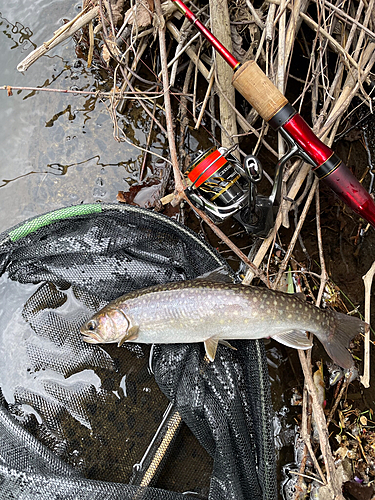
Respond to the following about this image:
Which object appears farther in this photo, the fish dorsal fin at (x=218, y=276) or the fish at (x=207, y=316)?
the fish dorsal fin at (x=218, y=276)

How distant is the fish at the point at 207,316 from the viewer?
75.3 inches

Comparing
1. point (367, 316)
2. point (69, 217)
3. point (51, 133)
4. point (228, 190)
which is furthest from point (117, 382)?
point (51, 133)

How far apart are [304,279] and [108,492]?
1.65m

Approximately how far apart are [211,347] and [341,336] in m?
0.73

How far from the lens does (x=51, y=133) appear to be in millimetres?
2654

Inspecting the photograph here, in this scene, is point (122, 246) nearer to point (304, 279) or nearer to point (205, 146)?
point (205, 146)

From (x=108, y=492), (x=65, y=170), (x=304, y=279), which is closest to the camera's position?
(x=108, y=492)

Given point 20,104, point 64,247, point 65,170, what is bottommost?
point 64,247

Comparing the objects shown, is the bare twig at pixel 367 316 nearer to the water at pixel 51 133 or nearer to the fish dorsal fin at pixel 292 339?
the fish dorsal fin at pixel 292 339

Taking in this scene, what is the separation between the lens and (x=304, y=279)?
2.44 m

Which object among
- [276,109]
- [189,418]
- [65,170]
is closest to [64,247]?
[65,170]

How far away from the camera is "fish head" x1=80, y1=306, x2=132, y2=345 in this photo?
1.97 m

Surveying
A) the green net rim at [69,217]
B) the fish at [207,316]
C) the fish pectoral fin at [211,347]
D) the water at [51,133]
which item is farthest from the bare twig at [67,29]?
the fish pectoral fin at [211,347]

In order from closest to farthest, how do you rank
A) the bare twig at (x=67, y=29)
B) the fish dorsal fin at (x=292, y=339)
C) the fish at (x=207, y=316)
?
the fish at (x=207, y=316) → the fish dorsal fin at (x=292, y=339) → the bare twig at (x=67, y=29)
